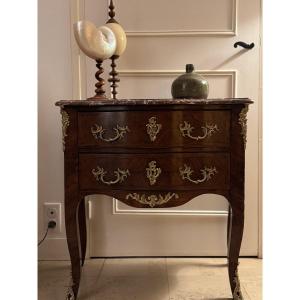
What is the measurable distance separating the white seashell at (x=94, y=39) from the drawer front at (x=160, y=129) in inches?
11.1

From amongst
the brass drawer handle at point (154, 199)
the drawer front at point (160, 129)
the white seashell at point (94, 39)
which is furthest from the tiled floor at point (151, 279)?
the white seashell at point (94, 39)

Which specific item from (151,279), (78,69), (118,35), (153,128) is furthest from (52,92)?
(151,279)

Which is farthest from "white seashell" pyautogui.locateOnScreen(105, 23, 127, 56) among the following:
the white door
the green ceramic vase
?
the green ceramic vase

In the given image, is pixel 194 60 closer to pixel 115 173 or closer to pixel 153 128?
pixel 153 128

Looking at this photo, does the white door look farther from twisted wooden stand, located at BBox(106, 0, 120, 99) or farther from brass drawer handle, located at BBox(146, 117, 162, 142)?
brass drawer handle, located at BBox(146, 117, 162, 142)

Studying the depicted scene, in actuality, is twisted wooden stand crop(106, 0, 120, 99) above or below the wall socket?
above

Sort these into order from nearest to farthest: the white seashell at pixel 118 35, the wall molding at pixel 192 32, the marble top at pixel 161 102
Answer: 1. the marble top at pixel 161 102
2. the white seashell at pixel 118 35
3. the wall molding at pixel 192 32

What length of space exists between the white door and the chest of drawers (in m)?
0.47

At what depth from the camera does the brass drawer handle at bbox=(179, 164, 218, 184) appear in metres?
1.18

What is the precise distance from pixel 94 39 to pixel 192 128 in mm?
518

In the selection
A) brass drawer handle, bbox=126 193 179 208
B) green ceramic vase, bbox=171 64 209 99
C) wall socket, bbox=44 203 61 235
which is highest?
green ceramic vase, bbox=171 64 209 99

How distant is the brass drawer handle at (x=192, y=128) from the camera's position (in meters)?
1.18

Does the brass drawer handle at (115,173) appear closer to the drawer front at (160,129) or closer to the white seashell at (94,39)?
the drawer front at (160,129)
